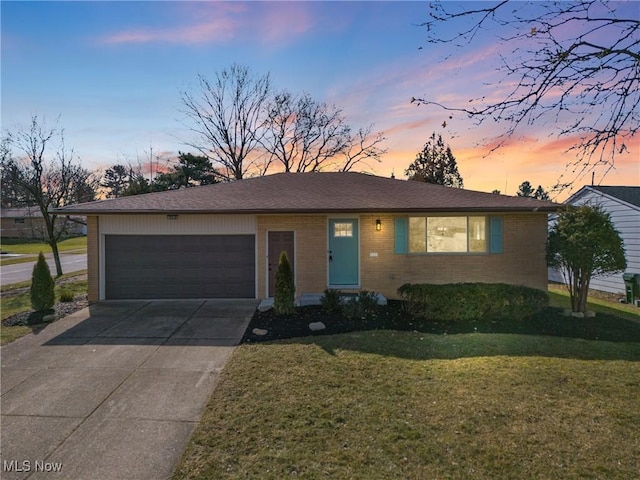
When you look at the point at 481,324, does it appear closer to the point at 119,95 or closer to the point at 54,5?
the point at 54,5

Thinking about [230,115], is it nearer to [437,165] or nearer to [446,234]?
[437,165]

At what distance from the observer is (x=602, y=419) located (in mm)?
3867

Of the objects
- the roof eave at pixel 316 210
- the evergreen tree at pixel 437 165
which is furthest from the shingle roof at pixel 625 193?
the evergreen tree at pixel 437 165

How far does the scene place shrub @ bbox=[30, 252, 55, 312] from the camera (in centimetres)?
893

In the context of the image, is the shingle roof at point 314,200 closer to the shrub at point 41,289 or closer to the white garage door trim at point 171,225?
the white garage door trim at point 171,225

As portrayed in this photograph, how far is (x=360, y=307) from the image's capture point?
805 cm

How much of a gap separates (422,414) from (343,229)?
706 centimetres

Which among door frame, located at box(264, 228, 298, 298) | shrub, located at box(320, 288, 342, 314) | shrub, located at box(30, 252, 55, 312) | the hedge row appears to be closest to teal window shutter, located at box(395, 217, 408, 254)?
the hedge row

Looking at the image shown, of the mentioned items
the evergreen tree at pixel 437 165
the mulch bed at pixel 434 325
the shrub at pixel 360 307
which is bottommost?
the mulch bed at pixel 434 325

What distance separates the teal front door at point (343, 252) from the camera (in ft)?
34.6

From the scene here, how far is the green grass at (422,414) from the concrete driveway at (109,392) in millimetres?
392

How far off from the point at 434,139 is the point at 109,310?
26.7m

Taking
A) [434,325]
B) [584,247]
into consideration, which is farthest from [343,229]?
[584,247]

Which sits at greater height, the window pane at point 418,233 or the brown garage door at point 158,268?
the window pane at point 418,233
